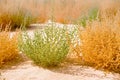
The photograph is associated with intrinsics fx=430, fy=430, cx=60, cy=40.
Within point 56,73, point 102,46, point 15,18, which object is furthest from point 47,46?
point 15,18

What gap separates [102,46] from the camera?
7570 mm

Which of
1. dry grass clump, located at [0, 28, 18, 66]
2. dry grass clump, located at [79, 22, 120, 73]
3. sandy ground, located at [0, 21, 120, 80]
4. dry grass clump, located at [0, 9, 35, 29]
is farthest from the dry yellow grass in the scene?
dry grass clump, located at [0, 9, 35, 29]

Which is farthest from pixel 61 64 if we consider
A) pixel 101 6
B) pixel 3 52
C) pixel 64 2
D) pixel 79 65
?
pixel 64 2

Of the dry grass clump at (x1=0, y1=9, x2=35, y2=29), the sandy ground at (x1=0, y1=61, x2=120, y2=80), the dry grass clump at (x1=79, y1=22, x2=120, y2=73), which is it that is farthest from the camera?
the dry grass clump at (x1=0, y1=9, x2=35, y2=29)

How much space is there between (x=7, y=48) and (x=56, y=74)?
135 cm

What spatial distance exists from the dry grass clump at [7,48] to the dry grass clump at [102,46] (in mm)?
1336

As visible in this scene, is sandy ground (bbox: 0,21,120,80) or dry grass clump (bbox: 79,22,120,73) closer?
sandy ground (bbox: 0,21,120,80)

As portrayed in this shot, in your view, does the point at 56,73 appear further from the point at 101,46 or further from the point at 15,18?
the point at 15,18

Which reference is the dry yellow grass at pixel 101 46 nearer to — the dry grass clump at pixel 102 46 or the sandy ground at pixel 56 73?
the dry grass clump at pixel 102 46

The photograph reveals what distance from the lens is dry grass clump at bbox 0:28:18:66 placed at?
313 inches

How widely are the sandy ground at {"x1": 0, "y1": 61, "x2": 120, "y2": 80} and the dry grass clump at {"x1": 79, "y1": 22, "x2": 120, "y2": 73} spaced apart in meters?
0.18

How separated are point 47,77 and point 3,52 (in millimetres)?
1333

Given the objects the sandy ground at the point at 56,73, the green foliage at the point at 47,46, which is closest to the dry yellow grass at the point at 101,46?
the sandy ground at the point at 56,73

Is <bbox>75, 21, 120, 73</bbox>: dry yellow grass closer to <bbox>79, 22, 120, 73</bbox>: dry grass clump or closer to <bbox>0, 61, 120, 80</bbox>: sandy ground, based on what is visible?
<bbox>79, 22, 120, 73</bbox>: dry grass clump
